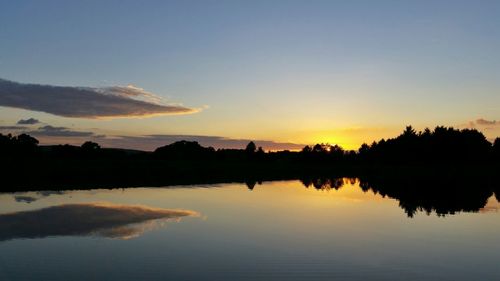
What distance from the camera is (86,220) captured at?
2797cm

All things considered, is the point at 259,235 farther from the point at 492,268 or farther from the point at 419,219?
the point at 419,219

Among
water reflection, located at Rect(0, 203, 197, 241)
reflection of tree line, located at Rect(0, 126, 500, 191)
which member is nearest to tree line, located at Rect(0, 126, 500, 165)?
reflection of tree line, located at Rect(0, 126, 500, 191)

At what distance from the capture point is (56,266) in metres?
16.8

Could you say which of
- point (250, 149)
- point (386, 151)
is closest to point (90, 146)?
point (250, 149)

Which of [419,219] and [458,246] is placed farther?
[419,219]

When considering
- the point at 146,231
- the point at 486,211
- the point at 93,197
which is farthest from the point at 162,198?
the point at 486,211

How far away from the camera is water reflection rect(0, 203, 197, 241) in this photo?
2355cm

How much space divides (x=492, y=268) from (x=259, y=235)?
1149cm

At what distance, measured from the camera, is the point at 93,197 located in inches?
1671

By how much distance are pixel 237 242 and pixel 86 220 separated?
11656 millimetres

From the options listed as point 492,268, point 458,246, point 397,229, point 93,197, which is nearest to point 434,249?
point 458,246

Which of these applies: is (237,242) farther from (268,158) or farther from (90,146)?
(268,158)

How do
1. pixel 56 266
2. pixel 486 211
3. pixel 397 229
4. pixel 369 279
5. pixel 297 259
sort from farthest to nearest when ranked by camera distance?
1. pixel 486 211
2. pixel 397 229
3. pixel 297 259
4. pixel 56 266
5. pixel 369 279

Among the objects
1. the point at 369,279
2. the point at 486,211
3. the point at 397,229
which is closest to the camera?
the point at 369,279
